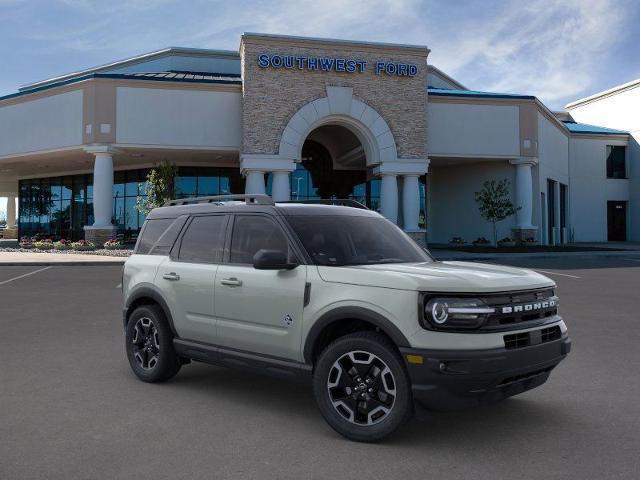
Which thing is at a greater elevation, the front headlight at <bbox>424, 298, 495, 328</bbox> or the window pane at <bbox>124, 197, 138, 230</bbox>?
the window pane at <bbox>124, 197, 138, 230</bbox>

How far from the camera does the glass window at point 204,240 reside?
567cm

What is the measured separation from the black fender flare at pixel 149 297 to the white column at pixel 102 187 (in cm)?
2578

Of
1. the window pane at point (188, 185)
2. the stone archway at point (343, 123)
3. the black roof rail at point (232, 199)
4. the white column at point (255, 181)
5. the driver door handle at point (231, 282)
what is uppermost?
the stone archway at point (343, 123)

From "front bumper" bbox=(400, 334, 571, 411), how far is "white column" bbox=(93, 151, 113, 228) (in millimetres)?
29041

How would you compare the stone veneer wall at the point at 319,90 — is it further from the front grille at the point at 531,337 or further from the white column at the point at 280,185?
the front grille at the point at 531,337

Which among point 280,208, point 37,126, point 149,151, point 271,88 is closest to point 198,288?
point 280,208

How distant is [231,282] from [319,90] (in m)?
25.7

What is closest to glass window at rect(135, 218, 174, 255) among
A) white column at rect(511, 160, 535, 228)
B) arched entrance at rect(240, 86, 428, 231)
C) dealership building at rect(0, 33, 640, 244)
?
arched entrance at rect(240, 86, 428, 231)

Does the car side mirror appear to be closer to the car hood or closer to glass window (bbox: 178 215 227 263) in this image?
the car hood

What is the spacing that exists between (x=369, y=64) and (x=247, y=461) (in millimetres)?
28317

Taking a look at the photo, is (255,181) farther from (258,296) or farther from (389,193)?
(258,296)

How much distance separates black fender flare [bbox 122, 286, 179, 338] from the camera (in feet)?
19.3

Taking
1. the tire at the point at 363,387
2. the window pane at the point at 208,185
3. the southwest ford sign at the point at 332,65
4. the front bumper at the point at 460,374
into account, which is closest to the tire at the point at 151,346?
the tire at the point at 363,387

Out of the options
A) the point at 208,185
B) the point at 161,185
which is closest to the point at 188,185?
the point at 208,185
